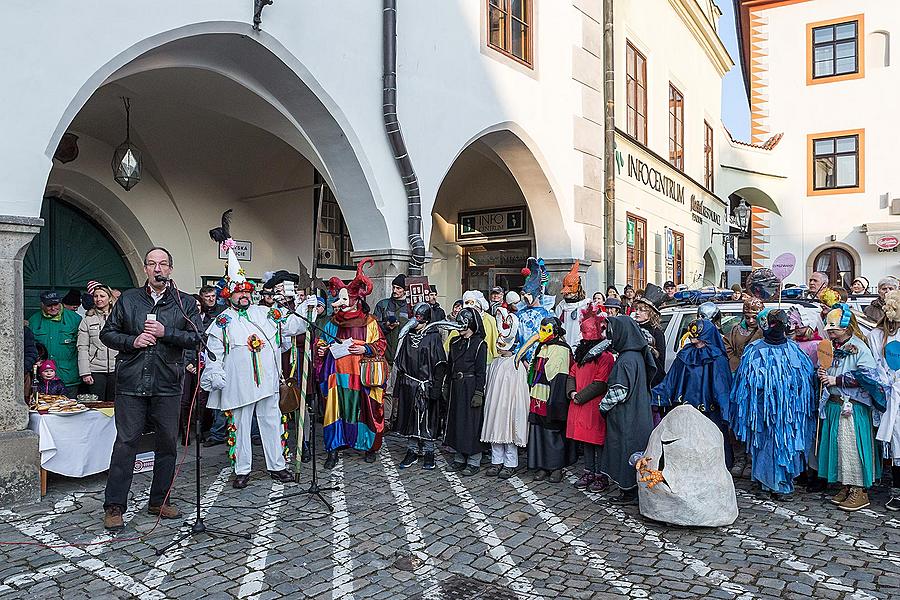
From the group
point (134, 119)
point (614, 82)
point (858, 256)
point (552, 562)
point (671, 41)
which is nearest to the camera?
point (552, 562)

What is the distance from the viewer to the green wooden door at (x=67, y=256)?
9078 millimetres

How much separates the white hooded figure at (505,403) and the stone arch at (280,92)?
9.09ft

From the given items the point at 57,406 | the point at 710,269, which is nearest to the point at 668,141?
the point at 710,269

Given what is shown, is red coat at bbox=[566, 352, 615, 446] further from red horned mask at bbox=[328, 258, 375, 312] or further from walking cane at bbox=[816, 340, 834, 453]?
red horned mask at bbox=[328, 258, 375, 312]

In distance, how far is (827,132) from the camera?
22.5 metres

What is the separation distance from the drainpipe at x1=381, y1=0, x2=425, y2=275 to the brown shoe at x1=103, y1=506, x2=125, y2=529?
480 centimetres

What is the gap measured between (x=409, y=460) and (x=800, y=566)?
353 centimetres

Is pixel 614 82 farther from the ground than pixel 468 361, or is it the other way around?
pixel 614 82

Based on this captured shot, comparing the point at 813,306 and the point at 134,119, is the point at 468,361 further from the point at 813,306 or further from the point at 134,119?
the point at 134,119

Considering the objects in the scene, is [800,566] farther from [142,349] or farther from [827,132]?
[827,132]

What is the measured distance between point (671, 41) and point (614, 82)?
4910 mm

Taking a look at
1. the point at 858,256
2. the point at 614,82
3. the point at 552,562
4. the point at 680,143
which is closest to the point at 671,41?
the point at 680,143

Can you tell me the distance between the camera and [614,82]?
13.4 metres

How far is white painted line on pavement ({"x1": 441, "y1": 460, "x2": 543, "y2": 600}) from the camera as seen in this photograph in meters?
4.06
